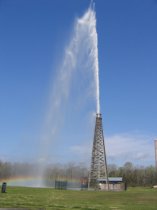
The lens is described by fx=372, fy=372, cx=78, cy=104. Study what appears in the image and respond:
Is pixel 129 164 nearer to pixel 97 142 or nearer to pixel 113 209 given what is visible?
pixel 97 142

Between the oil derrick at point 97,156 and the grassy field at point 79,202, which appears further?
the oil derrick at point 97,156

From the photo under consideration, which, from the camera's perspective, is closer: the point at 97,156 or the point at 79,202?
the point at 79,202

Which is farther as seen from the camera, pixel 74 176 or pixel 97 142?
pixel 74 176

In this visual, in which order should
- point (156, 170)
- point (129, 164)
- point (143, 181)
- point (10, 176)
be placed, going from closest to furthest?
point (10, 176) → point (143, 181) → point (156, 170) → point (129, 164)

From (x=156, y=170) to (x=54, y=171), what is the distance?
73.5m

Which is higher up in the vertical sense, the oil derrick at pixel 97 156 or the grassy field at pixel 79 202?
the oil derrick at pixel 97 156

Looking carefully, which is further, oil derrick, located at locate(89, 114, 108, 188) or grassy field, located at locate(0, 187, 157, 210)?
oil derrick, located at locate(89, 114, 108, 188)

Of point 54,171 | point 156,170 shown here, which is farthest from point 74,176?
point 156,170

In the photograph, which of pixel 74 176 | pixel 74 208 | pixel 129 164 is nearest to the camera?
pixel 74 208

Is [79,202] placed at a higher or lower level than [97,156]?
lower

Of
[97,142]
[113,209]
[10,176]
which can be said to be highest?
[97,142]

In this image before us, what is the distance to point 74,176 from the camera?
3949 inches

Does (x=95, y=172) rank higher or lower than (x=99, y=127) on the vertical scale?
lower

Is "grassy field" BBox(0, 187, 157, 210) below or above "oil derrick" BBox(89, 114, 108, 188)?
below
